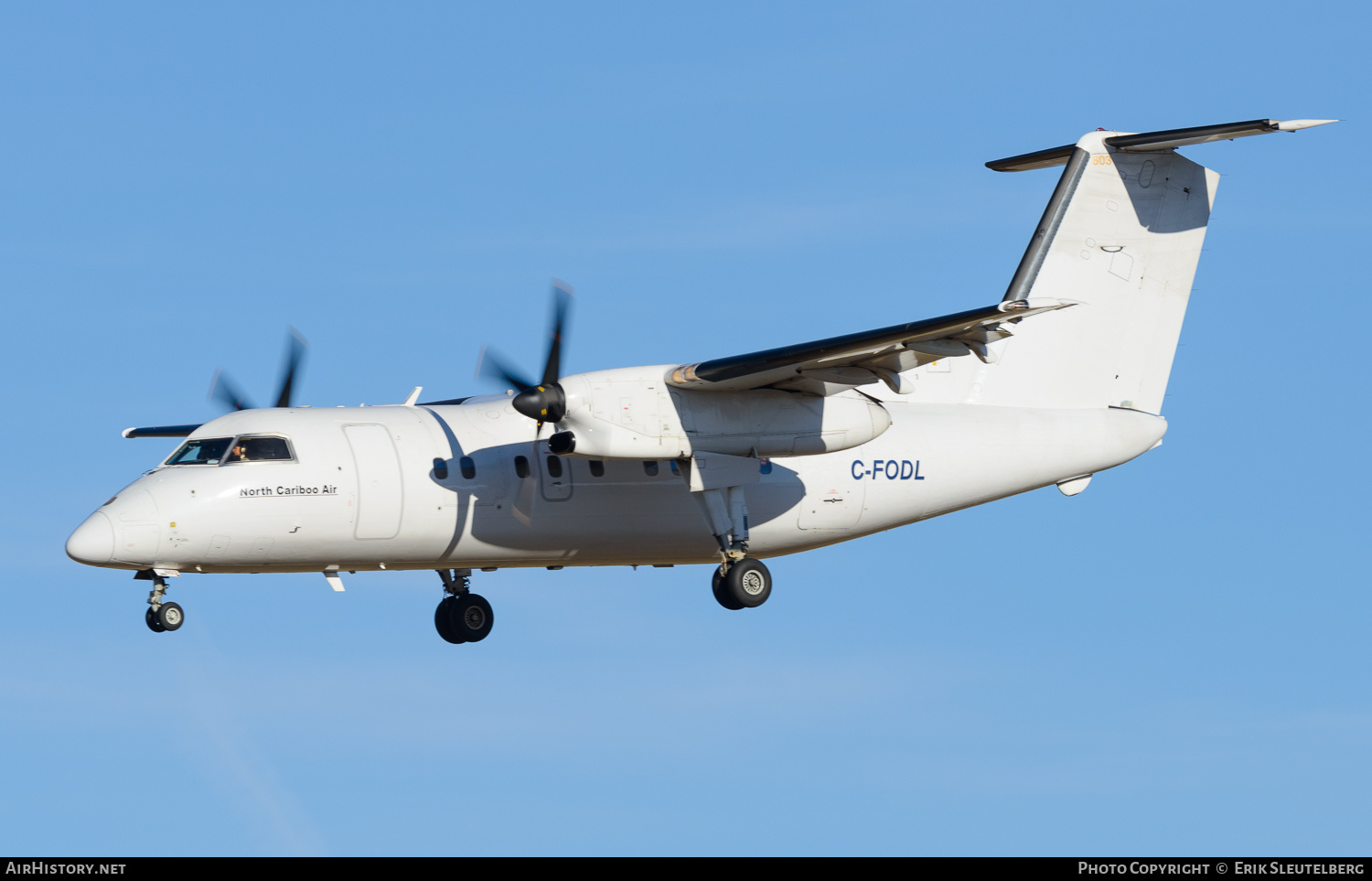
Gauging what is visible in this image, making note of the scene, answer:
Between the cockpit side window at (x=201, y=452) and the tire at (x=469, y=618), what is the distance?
429 cm

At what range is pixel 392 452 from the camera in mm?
18750

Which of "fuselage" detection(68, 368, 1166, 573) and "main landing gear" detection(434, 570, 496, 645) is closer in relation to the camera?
"fuselage" detection(68, 368, 1166, 573)

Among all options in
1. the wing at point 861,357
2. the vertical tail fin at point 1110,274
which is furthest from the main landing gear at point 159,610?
the vertical tail fin at point 1110,274

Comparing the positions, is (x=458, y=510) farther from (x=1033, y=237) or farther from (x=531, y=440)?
(x=1033, y=237)

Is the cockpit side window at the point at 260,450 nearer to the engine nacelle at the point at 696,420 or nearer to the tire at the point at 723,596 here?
the engine nacelle at the point at 696,420

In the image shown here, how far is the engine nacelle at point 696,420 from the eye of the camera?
60.2ft

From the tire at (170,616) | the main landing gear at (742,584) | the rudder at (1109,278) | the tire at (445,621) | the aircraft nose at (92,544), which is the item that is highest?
the rudder at (1109,278)

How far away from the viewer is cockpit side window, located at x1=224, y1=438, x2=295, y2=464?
18.2 m

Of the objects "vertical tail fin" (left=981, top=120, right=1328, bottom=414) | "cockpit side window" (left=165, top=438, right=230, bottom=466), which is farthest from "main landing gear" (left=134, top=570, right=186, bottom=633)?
"vertical tail fin" (left=981, top=120, right=1328, bottom=414)

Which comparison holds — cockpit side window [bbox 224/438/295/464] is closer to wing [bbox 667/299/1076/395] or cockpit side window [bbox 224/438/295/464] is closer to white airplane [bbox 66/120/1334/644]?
white airplane [bbox 66/120/1334/644]

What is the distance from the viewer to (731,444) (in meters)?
19.2

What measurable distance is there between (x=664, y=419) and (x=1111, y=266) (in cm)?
769

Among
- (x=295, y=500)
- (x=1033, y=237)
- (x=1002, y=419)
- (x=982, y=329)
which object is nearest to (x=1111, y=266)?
(x=1033, y=237)

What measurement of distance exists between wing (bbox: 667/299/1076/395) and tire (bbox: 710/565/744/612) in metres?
2.33
